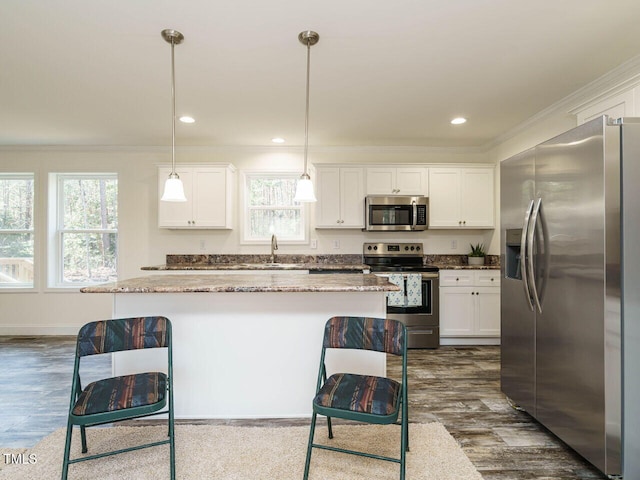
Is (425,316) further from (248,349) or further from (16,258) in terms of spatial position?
(16,258)

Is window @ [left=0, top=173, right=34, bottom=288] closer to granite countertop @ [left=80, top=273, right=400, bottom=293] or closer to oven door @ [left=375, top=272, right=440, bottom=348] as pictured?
granite countertop @ [left=80, top=273, right=400, bottom=293]

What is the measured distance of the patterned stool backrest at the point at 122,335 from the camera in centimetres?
187

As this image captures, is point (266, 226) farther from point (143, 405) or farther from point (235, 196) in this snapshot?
point (143, 405)

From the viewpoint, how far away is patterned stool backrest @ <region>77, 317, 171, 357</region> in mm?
1869

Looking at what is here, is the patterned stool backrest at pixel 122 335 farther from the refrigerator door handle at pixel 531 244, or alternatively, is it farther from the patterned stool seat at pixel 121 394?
the refrigerator door handle at pixel 531 244

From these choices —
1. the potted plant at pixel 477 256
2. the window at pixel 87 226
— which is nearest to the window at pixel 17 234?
the window at pixel 87 226

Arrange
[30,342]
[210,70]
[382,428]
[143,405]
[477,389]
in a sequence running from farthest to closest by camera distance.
Answer: [30,342] < [477,389] < [210,70] < [382,428] < [143,405]

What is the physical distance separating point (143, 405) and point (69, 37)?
2.30m

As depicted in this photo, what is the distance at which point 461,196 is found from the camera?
15.1ft

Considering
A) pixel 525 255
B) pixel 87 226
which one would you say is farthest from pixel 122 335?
pixel 87 226

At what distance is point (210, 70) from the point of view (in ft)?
8.89

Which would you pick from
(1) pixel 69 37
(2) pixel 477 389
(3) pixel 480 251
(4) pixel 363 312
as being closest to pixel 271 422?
(4) pixel 363 312

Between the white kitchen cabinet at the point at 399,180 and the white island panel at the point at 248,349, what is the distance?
2467 mm

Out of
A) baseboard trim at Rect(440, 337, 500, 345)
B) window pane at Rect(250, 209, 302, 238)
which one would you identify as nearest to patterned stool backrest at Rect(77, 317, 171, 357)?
window pane at Rect(250, 209, 302, 238)
